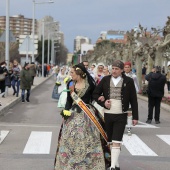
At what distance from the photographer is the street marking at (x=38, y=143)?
8641mm

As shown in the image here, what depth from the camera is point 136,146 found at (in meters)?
9.42

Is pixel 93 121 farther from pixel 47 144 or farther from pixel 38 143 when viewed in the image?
pixel 38 143

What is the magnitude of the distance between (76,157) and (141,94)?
63.9 ft

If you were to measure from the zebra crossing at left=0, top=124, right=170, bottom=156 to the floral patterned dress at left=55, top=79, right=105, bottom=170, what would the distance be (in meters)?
2.23

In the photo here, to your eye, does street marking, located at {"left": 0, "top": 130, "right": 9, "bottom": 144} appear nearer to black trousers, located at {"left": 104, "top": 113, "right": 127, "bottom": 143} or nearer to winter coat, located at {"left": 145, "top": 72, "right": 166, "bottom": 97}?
black trousers, located at {"left": 104, "top": 113, "right": 127, "bottom": 143}

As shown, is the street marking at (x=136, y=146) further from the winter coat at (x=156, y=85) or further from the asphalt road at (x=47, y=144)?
the winter coat at (x=156, y=85)

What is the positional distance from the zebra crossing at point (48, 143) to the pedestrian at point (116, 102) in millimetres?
2050

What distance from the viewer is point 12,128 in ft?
38.5

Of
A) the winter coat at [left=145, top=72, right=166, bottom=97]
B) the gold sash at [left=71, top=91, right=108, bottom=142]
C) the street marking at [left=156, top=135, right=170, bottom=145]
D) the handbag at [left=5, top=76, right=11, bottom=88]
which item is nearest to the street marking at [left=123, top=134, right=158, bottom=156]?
the street marking at [left=156, top=135, right=170, bottom=145]

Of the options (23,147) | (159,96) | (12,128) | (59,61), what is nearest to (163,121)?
(159,96)

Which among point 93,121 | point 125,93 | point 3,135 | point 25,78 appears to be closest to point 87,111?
point 93,121

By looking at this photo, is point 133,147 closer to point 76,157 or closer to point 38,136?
point 38,136

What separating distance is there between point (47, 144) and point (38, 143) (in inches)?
8.5

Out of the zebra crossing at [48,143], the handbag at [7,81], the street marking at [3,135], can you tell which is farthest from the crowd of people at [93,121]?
the handbag at [7,81]
